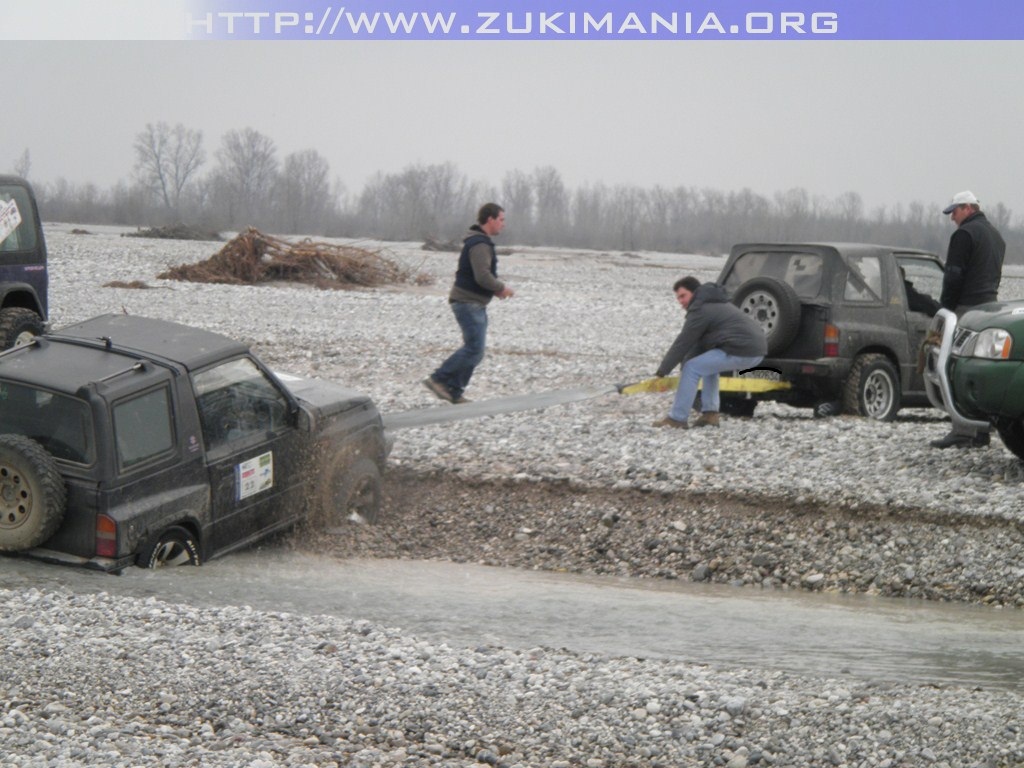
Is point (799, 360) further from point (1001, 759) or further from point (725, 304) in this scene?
point (1001, 759)

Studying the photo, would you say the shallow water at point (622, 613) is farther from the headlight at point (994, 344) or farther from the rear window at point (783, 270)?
the rear window at point (783, 270)

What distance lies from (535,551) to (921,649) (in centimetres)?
322

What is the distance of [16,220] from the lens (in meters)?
14.1

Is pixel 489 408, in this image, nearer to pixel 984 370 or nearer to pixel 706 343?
pixel 706 343

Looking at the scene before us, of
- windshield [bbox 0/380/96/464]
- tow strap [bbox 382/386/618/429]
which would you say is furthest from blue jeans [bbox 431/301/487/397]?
windshield [bbox 0/380/96/464]

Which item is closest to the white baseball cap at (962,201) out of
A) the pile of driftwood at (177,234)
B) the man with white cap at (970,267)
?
the man with white cap at (970,267)

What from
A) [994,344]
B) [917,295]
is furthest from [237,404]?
[917,295]

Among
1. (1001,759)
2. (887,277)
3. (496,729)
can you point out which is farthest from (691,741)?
(887,277)

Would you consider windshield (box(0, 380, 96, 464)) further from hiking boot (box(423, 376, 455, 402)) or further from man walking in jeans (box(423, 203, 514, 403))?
hiking boot (box(423, 376, 455, 402))

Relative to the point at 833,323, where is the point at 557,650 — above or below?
below

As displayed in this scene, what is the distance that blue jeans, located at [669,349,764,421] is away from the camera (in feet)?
38.6

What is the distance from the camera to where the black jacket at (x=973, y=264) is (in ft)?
35.7

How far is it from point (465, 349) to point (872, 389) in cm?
401

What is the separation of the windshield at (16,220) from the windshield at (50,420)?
7149mm
